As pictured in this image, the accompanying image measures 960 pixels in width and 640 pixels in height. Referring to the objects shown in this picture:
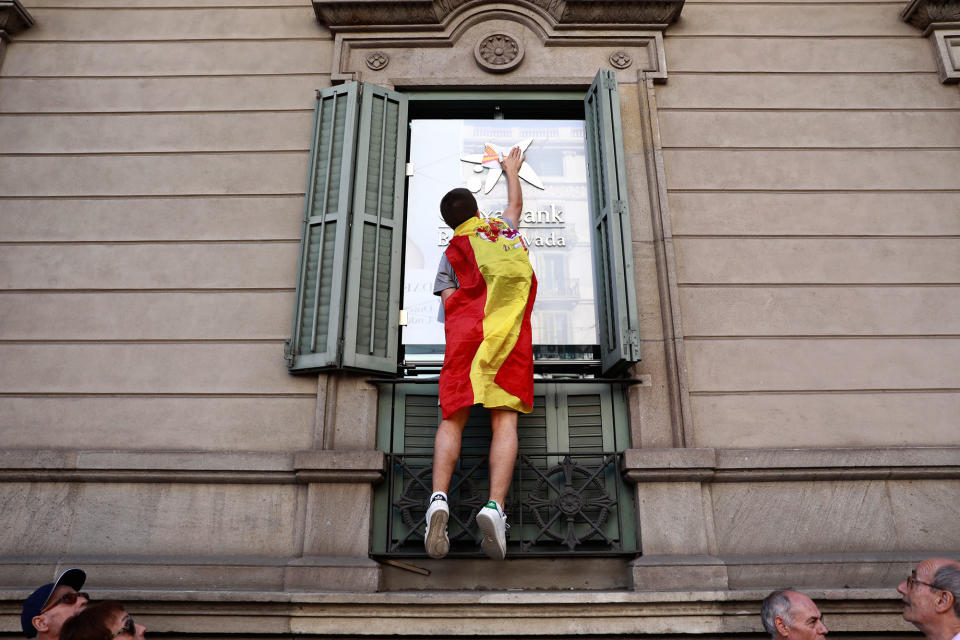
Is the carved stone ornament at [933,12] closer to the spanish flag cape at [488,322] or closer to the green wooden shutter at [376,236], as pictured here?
the spanish flag cape at [488,322]

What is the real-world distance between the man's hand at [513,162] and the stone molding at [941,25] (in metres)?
3.41

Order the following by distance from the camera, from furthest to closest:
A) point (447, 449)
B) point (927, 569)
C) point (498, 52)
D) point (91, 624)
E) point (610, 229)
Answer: point (498, 52)
point (610, 229)
point (447, 449)
point (927, 569)
point (91, 624)

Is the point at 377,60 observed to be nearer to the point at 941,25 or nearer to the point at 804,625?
the point at 941,25

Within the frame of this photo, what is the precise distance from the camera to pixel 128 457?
4.84 metres

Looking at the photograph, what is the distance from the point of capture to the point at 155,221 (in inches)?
220

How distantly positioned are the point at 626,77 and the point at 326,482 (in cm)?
380

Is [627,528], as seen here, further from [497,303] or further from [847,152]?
[847,152]

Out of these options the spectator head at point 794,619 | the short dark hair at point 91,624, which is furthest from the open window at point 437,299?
the short dark hair at point 91,624

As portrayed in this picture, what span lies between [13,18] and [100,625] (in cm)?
512

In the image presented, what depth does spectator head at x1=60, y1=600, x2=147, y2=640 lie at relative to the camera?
3.30m

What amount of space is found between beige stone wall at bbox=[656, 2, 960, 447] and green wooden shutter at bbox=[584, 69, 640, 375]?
51 centimetres

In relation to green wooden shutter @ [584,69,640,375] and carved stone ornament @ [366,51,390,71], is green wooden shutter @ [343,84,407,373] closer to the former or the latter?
carved stone ornament @ [366,51,390,71]

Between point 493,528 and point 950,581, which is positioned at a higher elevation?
point 493,528

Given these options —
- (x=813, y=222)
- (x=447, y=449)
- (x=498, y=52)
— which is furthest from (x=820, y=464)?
(x=498, y=52)
